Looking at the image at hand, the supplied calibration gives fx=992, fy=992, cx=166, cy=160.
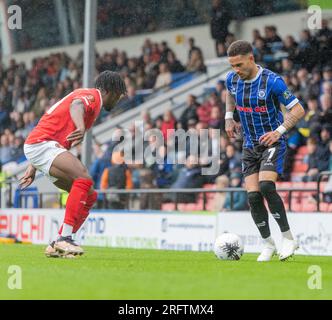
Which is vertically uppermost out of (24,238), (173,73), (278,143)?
(173,73)

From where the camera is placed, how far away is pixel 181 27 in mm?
26062

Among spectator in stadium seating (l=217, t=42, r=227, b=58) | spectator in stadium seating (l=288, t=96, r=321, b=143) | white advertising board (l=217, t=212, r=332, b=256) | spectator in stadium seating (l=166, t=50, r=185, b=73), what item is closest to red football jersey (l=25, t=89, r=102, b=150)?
white advertising board (l=217, t=212, r=332, b=256)

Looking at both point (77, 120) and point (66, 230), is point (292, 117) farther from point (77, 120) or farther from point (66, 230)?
point (66, 230)

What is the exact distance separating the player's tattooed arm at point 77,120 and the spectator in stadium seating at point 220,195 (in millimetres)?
6284

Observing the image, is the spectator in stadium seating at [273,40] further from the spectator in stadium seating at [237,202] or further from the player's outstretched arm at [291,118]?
the player's outstretched arm at [291,118]

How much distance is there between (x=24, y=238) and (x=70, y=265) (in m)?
Result: 10.2

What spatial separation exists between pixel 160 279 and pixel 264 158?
2.92 m

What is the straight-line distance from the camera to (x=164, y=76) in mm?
23703

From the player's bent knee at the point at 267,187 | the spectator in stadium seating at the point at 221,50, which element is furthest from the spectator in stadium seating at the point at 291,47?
the player's bent knee at the point at 267,187
